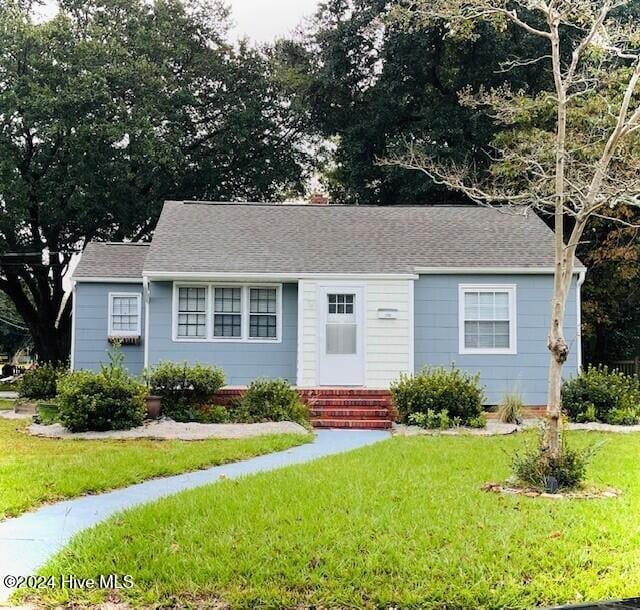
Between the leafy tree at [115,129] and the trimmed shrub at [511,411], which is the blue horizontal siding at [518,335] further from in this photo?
the leafy tree at [115,129]

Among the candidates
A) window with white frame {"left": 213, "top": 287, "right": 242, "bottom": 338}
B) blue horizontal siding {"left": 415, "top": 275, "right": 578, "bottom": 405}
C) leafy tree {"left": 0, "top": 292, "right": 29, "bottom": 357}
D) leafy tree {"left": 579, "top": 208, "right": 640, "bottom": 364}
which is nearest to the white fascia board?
window with white frame {"left": 213, "top": 287, "right": 242, "bottom": 338}

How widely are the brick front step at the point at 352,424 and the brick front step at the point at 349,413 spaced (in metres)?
0.19

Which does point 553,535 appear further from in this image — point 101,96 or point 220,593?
point 101,96

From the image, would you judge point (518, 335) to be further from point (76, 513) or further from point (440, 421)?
point (76, 513)

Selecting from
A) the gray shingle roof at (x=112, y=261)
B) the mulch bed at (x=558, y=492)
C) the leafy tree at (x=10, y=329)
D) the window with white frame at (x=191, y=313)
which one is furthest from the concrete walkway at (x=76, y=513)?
the leafy tree at (x=10, y=329)

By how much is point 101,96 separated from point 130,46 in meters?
3.45

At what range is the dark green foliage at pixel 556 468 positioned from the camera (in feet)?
24.3

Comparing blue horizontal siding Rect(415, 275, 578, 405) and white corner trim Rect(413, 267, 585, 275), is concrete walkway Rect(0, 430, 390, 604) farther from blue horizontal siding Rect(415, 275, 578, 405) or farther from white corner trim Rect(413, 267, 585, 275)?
white corner trim Rect(413, 267, 585, 275)

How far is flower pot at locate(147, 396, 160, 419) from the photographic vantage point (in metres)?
13.5

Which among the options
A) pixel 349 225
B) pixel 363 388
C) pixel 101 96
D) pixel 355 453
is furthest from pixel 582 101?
pixel 101 96

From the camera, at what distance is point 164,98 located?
87.1 feet

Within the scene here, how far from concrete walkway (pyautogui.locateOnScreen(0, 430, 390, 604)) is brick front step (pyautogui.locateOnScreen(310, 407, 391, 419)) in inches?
148

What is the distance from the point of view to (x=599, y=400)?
13969 millimetres

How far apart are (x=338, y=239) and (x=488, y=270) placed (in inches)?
146
